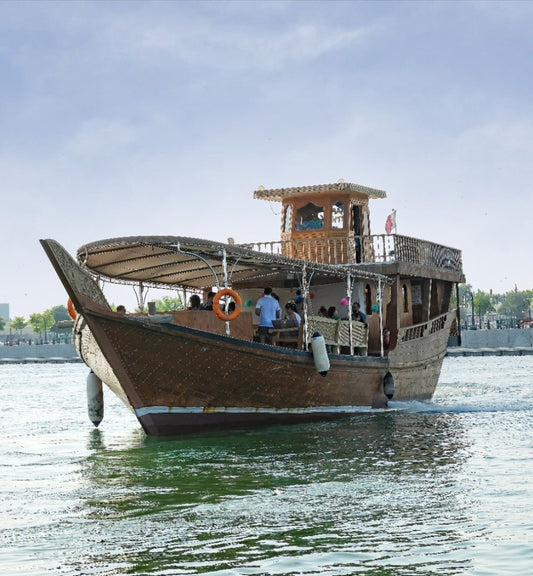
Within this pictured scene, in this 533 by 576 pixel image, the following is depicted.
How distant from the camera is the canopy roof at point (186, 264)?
1505 centimetres

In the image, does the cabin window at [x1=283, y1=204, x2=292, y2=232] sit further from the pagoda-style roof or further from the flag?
the flag

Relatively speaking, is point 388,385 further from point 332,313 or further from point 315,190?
point 315,190

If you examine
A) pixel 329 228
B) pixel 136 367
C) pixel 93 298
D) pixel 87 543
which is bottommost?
pixel 87 543

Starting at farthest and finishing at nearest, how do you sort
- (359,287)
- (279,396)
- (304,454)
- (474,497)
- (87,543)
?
(359,287)
(279,396)
(304,454)
(474,497)
(87,543)

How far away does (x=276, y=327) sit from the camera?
58.2 ft

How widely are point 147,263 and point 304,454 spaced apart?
5.46m

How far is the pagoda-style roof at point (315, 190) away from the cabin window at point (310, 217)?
460mm

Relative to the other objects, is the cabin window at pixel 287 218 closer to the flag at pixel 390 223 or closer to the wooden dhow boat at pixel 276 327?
the wooden dhow boat at pixel 276 327

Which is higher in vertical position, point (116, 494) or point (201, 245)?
point (201, 245)

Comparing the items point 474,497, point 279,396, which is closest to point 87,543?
point 474,497

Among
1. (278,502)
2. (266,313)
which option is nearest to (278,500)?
(278,502)

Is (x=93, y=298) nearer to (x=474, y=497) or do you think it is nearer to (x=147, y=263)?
(x=147, y=263)

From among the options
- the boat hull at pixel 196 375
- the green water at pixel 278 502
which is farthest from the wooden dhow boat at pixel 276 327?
the green water at pixel 278 502

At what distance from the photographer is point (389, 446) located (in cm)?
1516
